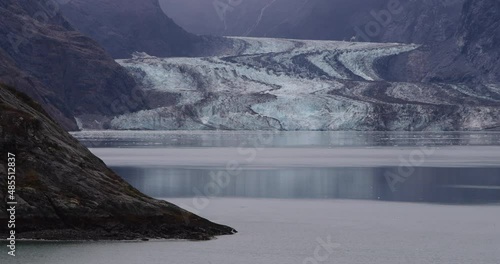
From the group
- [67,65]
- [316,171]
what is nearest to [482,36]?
[67,65]

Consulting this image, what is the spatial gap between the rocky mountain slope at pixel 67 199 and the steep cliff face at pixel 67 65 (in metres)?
88.4

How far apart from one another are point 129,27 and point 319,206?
139m

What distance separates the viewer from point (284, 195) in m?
33.0

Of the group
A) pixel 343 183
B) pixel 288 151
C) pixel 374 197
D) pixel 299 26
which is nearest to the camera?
pixel 374 197

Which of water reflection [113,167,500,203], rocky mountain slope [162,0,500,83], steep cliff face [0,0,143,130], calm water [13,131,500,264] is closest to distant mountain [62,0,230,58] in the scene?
rocky mountain slope [162,0,500,83]

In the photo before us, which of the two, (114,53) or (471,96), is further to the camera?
(114,53)

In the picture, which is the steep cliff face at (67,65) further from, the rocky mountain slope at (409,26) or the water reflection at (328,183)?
the water reflection at (328,183)

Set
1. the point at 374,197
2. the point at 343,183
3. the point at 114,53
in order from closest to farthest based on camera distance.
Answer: the point at 374,197, the point at 343,183, the point at 114,53

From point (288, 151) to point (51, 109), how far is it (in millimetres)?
42172

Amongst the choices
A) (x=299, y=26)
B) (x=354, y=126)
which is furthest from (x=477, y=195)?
(x=299, y=26)

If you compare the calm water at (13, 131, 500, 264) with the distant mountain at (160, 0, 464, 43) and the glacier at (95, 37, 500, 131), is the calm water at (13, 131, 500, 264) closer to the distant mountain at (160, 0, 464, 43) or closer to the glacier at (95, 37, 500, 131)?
the glacier at (95, 37, 500, 131)

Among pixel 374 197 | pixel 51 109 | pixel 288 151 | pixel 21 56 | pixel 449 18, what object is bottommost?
pixel 374 197

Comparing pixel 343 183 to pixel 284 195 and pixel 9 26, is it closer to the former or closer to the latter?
pixel 284 195

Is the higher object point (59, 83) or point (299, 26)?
point (299, 26)
